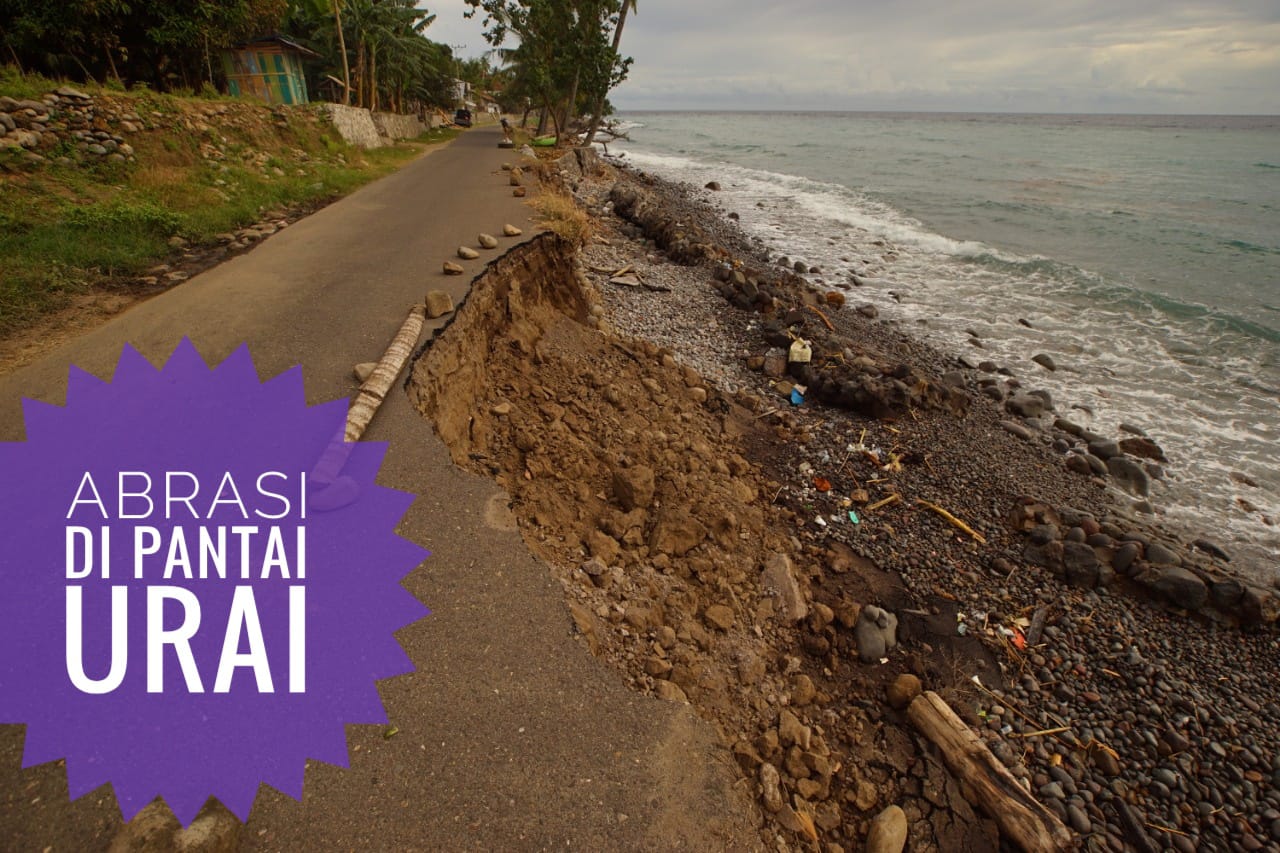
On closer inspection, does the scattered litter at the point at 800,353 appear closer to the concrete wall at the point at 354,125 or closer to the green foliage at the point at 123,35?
the green foliage at the point at 123,35

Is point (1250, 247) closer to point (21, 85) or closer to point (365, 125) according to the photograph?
point (21, 85)

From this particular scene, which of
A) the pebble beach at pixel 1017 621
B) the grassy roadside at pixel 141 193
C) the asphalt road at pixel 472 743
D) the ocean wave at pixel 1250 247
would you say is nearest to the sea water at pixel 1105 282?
the ocean wave at pixel 1250 247

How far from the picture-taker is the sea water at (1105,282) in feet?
26.6

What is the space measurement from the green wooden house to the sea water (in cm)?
1920

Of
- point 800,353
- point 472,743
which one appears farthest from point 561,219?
point 472,743

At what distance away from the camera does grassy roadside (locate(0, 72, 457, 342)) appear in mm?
6941

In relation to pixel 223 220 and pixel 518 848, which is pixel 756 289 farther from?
pixel 518 848

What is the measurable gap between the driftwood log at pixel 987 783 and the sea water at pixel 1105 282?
489 cm

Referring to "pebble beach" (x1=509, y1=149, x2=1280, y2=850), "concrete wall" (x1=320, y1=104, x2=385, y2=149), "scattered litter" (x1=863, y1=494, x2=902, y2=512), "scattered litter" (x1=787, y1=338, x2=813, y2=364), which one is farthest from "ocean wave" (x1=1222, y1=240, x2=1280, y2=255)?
"concrete wall" (x1=320, y1=104, x2=385, y2=149)

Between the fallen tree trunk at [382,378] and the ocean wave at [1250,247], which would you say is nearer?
the fallen tree trunk at [382,378]

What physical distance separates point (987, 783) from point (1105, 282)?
53.7 ft

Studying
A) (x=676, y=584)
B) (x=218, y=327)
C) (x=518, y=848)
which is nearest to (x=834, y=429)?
(x=676, y=584)

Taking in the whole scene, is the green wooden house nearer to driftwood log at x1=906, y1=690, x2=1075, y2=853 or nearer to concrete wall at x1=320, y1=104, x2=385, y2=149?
concrete wall at x1=320, y1=104, x2=385, y2=149

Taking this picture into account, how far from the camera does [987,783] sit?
3480 mm
